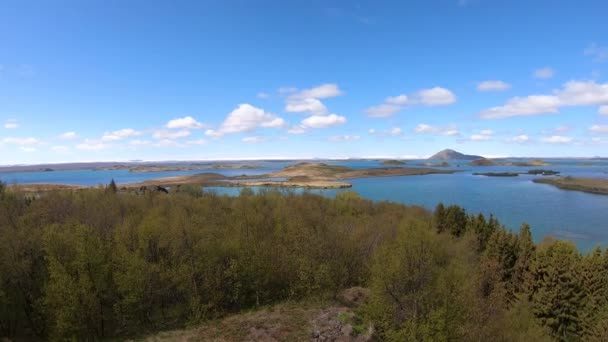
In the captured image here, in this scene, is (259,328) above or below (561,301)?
above

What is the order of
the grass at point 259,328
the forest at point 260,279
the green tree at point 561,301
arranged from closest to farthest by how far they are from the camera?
the grass at point 259,328, the forest at point 260,279, the green tree at point 561,301

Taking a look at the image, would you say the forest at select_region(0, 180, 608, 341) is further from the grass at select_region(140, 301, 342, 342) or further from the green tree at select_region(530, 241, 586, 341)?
the grass at select_region(140, 301, 342, 342)

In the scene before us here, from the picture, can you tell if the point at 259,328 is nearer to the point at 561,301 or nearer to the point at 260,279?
the point at 260,279

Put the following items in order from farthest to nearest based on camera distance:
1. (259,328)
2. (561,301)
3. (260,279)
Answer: (561,301), (260,279), (259,328)

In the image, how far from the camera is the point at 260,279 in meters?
27.0

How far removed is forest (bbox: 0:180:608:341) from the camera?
20.6 meters

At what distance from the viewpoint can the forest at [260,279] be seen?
20.6m

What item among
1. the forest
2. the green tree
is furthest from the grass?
the green tree

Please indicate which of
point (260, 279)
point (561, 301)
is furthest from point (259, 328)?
point (561, 301)

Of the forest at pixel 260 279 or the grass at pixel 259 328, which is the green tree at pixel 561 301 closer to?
the forest at pixel 260 279

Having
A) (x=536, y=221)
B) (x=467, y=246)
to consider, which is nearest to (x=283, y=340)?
(x=467, y=246)

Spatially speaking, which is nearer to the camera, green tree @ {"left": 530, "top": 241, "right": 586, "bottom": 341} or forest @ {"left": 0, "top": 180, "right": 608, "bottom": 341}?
forest @ {"left": 0, "top": 180, "right": 608, "bottom": 341}

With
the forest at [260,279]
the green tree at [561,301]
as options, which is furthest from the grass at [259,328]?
the green tree at [561,301]

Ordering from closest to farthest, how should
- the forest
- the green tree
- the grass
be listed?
the grass → the forest → the green tree
